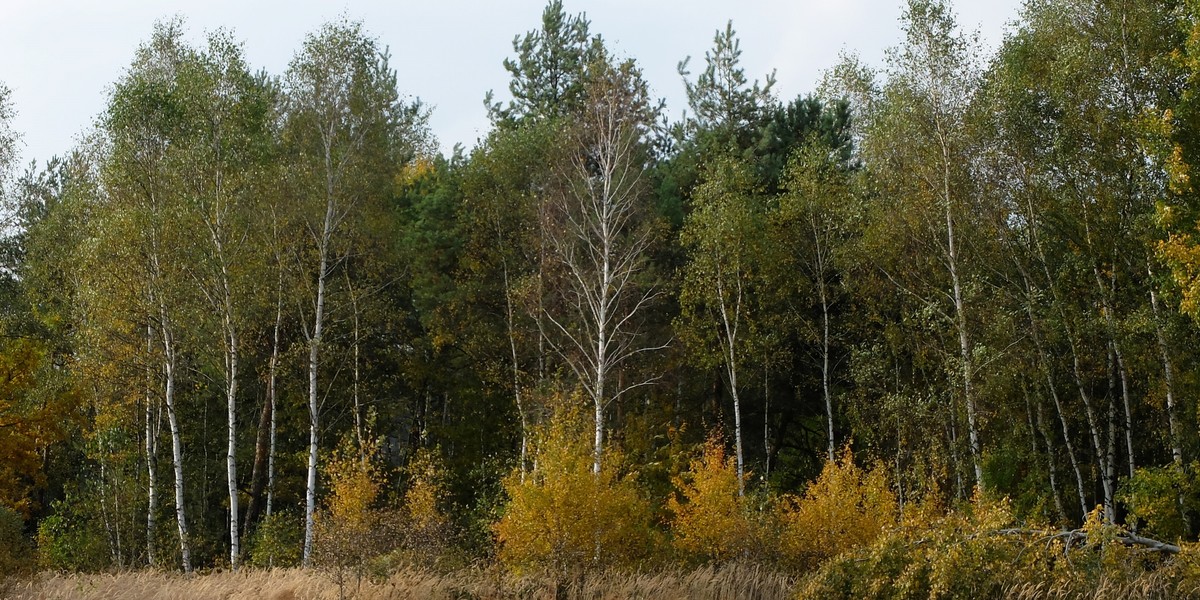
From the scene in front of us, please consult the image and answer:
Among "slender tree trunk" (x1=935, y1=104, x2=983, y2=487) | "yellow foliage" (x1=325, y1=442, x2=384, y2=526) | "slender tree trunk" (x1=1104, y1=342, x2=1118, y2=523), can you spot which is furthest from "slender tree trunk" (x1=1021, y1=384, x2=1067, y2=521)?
"yellow foliage" (x1=325, y1=442, x2=384, y2=526)

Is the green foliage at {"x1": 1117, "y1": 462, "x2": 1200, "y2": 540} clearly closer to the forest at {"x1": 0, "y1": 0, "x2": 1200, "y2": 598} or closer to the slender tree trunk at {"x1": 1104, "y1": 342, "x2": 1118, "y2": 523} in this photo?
the forest at {"x1": 0, "y1": 0, "x2": 1200, "y2": 598}

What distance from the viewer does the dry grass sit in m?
13.5

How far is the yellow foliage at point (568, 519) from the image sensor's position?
16562 millimetres

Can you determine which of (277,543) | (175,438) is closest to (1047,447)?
(277,543)

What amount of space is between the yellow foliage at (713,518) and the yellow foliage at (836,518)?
2.52ft

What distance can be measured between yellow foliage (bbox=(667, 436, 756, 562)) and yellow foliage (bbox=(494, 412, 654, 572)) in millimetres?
1439

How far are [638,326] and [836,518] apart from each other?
857cm

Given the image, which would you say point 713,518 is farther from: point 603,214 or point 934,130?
point 934,130

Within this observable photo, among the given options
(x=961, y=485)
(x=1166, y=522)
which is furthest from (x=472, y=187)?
(x=1166, y=522)

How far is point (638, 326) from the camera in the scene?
2516 centimetres

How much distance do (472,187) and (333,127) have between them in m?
5.53

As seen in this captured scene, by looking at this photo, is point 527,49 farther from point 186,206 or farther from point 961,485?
point 961,485

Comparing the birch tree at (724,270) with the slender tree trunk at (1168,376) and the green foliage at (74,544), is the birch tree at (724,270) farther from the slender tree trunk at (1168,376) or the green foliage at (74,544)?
the green foliage at (74,544)

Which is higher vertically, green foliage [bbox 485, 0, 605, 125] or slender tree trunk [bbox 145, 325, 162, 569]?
green foliage [bbox 485, 0, 605, 125]
